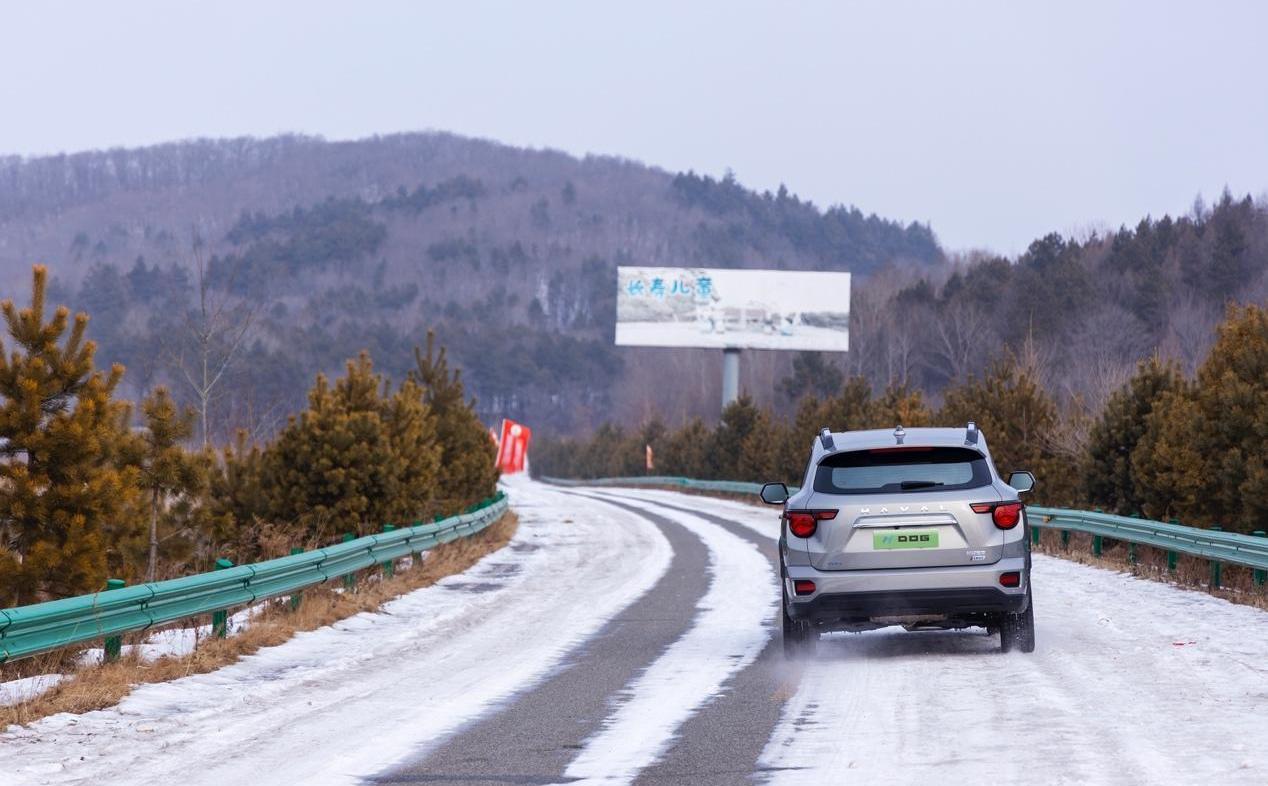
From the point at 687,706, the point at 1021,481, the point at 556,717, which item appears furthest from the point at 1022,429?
the point at 556,717

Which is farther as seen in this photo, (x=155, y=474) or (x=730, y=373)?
(x=730, y=373)

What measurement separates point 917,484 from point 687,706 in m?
3.00

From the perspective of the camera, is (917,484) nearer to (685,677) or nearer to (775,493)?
(775,493)

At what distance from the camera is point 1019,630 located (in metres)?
11.5

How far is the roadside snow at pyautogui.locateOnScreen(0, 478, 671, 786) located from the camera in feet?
25.0

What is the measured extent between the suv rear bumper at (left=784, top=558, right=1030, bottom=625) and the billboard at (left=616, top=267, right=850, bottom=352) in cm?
6075

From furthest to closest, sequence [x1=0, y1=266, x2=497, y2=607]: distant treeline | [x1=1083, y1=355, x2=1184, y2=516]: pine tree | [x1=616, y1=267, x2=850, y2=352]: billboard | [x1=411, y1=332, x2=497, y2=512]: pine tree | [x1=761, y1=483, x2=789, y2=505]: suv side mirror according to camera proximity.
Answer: [x1=616, y1=267, x2=850, y2=352]: billboard, [x1=411, y1=332, x2=497, y2=512]: pine tree, [x1=1083, y1=355, x2=1184, y2=516]: pine tree, [x1=0, y1=266, x2=497, y2=607]: distant treeline, [x1=761, y1=483, x2=789, y2=505]: suv side mirror

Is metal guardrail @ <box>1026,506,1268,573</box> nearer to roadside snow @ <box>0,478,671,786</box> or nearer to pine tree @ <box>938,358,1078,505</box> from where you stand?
roadside snow @ <box>0,478,671,786</box>

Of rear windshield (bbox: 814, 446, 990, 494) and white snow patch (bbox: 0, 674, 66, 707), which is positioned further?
rear windshield (bbox: 814, 446, 990, 494)

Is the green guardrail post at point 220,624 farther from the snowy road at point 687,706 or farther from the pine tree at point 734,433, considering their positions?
the pine tree at point 734,433

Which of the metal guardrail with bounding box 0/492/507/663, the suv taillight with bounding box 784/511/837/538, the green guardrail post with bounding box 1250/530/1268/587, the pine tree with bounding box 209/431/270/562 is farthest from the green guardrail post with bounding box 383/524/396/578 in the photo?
the green guardrail post with bounding box 1250/530/1268/587

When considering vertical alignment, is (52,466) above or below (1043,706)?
above

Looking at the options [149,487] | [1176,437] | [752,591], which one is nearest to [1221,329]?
[1176,437]

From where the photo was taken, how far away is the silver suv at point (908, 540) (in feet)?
36.7
